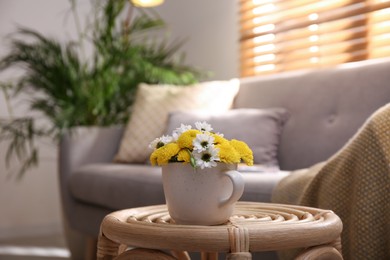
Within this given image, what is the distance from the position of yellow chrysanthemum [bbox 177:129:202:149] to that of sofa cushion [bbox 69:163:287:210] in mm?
940

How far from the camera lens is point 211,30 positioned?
4.32m

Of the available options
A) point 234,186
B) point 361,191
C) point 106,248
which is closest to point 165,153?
point 234,186

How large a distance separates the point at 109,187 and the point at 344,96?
1.05 meters

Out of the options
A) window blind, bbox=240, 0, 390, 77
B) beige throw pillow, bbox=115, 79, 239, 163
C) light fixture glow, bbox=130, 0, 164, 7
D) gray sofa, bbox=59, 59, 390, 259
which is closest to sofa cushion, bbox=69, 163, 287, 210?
gray sofa, bbox=59, 59, 390, 259

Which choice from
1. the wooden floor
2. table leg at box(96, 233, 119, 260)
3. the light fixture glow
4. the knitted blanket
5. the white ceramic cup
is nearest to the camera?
the white ceramic cup

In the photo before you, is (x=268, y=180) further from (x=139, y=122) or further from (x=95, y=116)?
(x=95, y=116)

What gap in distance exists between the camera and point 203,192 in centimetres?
122

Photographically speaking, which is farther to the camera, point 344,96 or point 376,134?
point 344,96

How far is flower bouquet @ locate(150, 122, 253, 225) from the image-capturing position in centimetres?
120

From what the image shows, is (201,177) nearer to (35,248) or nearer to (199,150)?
(199,150)

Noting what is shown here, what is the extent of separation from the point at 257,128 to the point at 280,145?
0.13 m

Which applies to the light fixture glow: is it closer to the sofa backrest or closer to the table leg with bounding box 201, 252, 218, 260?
the sofa backrest

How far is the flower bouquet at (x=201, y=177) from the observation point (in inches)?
47.4

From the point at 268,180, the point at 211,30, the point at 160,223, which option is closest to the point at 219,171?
the point at 160,223
